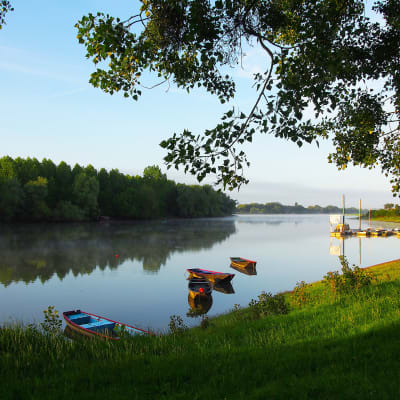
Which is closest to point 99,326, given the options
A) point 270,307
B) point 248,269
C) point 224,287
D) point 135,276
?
point 270,307

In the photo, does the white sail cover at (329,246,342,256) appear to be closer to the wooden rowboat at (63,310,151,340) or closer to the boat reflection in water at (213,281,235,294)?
the boat reflection in water at (213,281,235,294)

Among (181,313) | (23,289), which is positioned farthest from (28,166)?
(181,313)

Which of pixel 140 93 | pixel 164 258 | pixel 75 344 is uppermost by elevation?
pixel 140 93

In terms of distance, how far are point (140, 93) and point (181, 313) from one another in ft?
37.2

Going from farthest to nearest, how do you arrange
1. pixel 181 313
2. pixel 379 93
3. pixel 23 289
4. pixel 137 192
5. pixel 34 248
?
pixel 137 192, pixel 34 248, pixel 23 289, pixel 181 313, pixel 379 93

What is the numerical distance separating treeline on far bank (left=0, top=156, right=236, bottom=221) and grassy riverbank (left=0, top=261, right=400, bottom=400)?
69833 millimetres

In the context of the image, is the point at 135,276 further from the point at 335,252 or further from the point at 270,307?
the point at 335,252

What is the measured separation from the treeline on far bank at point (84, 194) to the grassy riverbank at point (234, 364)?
6983cm

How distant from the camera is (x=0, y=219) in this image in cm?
7006

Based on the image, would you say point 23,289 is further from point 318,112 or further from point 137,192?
point 137,192

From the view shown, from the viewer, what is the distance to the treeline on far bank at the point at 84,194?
72.8m

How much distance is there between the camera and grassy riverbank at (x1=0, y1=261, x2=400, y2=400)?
13.8 ft

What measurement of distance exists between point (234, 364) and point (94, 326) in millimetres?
7958

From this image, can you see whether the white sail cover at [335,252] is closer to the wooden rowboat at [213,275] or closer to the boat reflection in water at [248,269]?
the boat reflection in water at [248,269]
